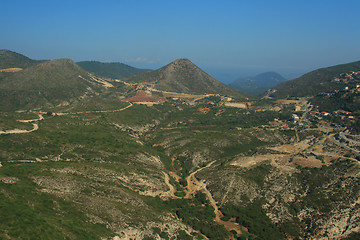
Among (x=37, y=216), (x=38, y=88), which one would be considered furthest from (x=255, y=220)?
(x=38, y=88)

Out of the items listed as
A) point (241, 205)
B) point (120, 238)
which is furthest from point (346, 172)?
point (120, 238)

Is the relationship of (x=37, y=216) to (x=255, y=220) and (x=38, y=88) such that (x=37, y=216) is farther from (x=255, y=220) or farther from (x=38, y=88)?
(x=38, y=88)

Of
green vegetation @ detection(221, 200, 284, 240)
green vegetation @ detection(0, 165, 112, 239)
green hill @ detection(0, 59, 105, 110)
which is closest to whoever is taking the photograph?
green vegetation @ detection(0, 165, 112, 239)

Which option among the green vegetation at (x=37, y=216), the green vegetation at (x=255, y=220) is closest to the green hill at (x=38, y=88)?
the green vegetation at (x=37, y=216)

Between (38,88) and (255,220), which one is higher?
(38,88)

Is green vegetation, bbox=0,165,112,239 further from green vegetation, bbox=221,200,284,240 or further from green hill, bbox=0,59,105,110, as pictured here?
green hill, bbox=0,59,105,110

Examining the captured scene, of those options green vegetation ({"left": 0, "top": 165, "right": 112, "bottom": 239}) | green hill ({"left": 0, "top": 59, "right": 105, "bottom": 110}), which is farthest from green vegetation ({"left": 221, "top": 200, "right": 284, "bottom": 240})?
green hill ({"left": 0, "top": 59, "right": 105, "bottom": 110})

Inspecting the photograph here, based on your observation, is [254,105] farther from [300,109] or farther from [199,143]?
[199,143]

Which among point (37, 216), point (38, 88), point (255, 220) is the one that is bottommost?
point (255, 220)
